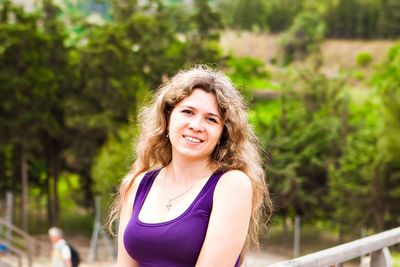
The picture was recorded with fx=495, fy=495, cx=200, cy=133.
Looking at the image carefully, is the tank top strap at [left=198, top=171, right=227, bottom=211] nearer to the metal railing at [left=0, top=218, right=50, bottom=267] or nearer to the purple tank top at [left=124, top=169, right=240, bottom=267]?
the purple tank top at [left=124, top=169, right=240, bottom=267]

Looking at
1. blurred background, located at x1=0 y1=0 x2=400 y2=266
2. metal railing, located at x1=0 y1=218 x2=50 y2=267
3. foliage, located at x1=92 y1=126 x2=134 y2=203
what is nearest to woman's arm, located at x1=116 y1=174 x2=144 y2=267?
metal railing, located at x1=0 y1=218 x2=50 y2=267

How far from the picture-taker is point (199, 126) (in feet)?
6.21

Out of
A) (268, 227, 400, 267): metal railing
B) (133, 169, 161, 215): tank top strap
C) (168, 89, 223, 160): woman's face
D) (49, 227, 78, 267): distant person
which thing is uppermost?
(168, 89, 223, 160): woman's face

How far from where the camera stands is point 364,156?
1905cm

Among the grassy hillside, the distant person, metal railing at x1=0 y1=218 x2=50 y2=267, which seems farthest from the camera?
the grassy hillside

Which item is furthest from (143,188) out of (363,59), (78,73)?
(363,59)

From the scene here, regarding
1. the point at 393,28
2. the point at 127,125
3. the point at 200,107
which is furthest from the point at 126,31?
the point at 393,28

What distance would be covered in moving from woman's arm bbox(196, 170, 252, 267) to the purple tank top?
0.14ft

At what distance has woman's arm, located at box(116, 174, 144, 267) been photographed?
1.99m

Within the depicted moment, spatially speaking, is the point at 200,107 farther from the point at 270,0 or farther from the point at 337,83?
the point at 270,0

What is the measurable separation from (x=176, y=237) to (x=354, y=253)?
719mm

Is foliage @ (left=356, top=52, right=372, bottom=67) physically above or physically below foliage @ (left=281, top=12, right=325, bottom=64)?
below

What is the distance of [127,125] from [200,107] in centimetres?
2192

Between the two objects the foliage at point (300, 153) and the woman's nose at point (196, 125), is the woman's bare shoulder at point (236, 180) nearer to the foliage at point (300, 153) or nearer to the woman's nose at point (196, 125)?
the woman's nose at point (196, 125)
